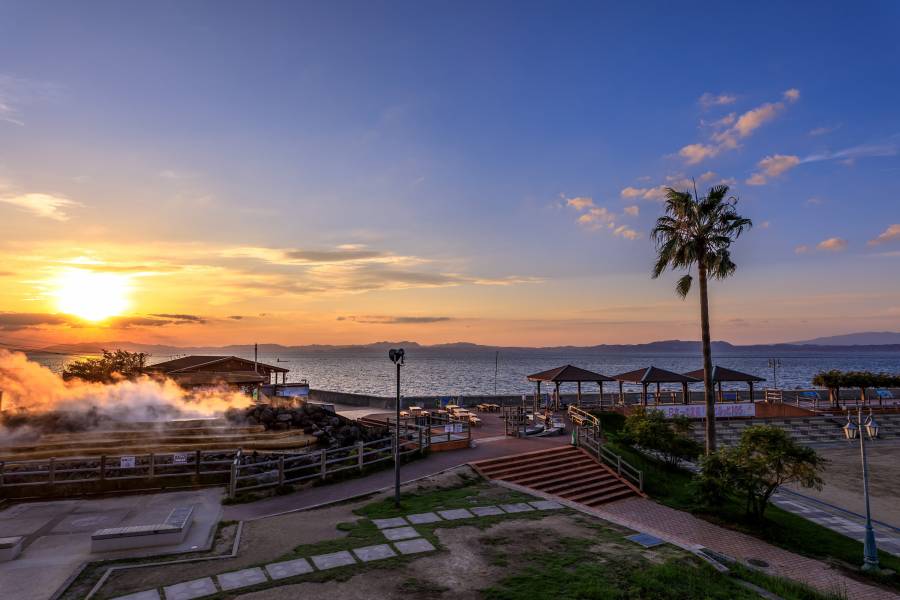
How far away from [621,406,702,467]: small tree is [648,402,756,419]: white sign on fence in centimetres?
958

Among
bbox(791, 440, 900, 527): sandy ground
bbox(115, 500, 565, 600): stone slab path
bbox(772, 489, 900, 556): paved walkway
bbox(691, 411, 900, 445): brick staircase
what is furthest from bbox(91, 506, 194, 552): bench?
bbox(691, 411, 900, 445): brick staircase

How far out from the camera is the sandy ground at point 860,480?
23406 millimetres

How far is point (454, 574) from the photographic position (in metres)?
11.9

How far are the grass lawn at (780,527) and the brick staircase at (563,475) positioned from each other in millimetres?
1759

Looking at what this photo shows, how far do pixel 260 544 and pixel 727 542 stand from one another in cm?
1505

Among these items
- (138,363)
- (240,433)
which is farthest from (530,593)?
(138,363)

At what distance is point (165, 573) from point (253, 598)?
2769 millimetres

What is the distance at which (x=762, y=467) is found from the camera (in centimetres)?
1936

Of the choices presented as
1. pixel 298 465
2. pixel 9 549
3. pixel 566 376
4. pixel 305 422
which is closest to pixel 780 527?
pixel 566 376

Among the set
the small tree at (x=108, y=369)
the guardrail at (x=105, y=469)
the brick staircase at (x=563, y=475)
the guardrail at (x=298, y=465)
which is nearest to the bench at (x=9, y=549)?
the guardrail at (x=105, y=469)

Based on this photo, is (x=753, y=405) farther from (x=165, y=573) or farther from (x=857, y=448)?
(x=165, y=573)

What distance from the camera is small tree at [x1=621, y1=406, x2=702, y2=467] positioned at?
26.3 meters

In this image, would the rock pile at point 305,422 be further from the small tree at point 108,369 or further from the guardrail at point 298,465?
the small tree at point 108,369

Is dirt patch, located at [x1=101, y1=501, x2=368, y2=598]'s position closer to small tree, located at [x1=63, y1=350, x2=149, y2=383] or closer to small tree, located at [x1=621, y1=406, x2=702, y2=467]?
small tree, located at [x1=621, y1=406, x2=702, y2=467]
